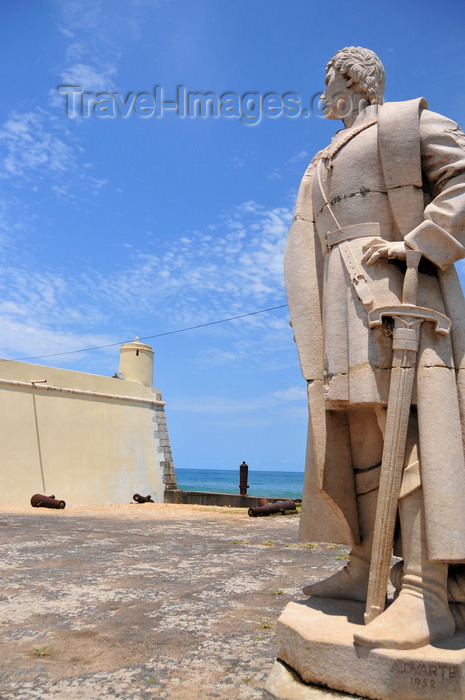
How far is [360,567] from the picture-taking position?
268 centimetres

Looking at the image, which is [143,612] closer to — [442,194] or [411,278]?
[411,278]

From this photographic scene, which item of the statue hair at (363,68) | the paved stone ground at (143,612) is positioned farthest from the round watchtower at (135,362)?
the statue hair at (363,68)

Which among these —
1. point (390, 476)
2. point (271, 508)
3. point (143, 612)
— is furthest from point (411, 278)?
point (271, 508)

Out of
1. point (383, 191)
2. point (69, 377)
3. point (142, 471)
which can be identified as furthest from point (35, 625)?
point (142, 471)

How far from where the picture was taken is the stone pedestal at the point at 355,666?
6.31 ft

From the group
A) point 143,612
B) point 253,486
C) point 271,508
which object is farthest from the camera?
point 253,486

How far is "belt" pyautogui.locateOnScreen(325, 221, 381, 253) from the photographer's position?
2613 millimetres

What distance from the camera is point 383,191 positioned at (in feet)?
8.60

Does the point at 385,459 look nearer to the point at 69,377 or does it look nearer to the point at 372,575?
the point at 372,575

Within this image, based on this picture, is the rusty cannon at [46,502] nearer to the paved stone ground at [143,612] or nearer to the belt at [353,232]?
the paved stone ground at [143,612]

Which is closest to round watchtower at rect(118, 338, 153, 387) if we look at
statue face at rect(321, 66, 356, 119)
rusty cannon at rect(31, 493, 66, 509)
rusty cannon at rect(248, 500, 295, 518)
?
rusty cannon at rect(31, 493, 66, 509)

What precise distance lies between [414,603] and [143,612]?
1.77 m

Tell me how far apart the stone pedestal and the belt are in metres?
1.66

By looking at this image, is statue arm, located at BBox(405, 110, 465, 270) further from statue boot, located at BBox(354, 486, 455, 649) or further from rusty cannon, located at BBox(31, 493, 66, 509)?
rusty cannon, located at BBox(31, 493, 66, 509)
